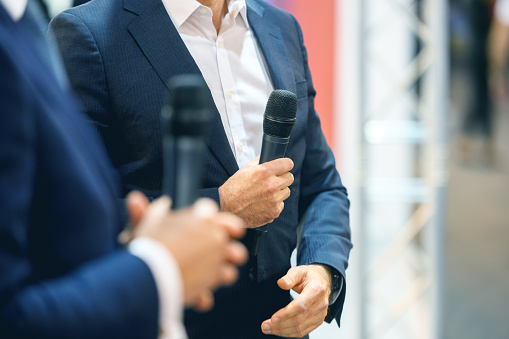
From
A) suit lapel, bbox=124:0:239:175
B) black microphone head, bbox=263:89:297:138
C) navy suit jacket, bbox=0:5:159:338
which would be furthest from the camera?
suit lapel, bbox=124:0:239:175

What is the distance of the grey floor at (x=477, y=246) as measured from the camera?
139 inches

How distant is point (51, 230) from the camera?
65 cm

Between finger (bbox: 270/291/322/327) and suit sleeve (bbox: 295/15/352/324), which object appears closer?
finger (bbox: 270/291/322/327)

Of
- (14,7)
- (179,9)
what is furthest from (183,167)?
(179,9)

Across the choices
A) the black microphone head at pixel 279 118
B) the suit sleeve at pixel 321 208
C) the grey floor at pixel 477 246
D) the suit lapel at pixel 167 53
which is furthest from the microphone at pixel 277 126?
the grey floor at pixel 477 246

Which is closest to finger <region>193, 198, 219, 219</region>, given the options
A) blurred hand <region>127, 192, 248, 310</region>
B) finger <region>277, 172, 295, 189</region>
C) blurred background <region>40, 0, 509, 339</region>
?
blurred hand <region>127, 192, 248, 310</region>

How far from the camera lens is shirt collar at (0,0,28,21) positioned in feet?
2.19

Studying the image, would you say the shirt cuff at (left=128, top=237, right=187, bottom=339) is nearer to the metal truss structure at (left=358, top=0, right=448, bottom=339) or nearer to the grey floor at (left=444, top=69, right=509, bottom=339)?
the metal truss structure at (left=358, top=0, right=448, bottom=339)

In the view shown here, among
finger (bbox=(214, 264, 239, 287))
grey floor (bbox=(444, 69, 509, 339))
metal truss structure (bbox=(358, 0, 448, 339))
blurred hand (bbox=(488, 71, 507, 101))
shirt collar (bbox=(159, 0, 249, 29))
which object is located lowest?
grey floor (bbox=(444, 69, 509, 339))

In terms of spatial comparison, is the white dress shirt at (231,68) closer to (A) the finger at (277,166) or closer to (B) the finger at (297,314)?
(A) the finger at (277,166)

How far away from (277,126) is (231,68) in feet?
1.06

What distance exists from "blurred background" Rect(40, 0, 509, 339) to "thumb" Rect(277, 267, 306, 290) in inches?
53.1

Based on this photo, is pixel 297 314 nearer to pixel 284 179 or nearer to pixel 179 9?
pixel 284 179

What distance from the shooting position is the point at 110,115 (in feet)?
3.82
